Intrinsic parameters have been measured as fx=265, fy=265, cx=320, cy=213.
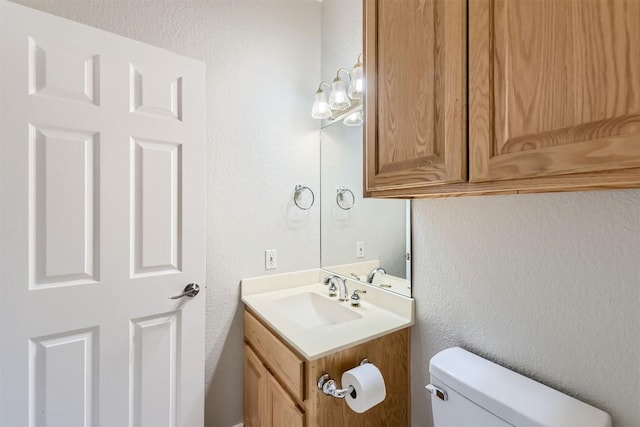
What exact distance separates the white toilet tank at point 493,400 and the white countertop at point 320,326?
0.85 feet

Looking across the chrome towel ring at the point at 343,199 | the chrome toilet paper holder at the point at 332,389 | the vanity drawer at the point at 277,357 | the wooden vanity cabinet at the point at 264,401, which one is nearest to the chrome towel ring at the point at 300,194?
the chrome towel ring at the point at 343,199

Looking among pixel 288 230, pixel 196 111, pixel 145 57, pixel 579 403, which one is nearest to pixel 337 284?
pixel 288 230

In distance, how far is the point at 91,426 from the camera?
1.05 metres

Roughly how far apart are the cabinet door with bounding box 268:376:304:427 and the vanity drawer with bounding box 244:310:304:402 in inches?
1.4

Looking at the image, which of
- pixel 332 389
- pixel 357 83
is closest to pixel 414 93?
pixel 357 83

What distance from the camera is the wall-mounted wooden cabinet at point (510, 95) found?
Result: 440 mm

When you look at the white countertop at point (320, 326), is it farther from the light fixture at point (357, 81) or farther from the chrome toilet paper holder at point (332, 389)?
the light fixture at point (357, 81)

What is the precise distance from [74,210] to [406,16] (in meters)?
1.34

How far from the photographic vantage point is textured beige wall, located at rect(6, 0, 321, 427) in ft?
4.58

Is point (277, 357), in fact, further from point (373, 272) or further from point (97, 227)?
point (97, 227)

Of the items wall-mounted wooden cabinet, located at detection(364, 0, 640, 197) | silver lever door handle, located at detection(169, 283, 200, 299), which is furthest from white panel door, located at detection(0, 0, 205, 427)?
wall-mounted wooden cabinet, located at detection(364, 0, 640, 197)

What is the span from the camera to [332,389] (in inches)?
35.4

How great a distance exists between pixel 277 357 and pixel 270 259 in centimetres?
61

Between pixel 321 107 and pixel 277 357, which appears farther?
pixel 321 107
